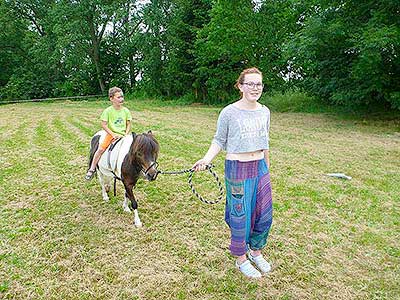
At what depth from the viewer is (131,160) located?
378cm

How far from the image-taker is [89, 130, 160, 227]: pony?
3.50 meters

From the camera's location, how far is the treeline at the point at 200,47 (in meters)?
11.0

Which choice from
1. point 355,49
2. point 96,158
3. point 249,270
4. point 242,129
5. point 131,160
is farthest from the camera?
point 355,49

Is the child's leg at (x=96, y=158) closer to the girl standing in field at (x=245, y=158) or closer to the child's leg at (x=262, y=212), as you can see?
the girl standing in field at (x=245, y=158)

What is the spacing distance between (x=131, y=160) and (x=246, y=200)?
1567mm

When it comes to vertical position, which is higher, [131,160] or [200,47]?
[200,47]

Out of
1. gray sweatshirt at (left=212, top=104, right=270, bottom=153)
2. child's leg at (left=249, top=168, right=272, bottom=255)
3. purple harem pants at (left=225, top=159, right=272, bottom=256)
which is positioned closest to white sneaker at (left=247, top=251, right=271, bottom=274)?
child's leg at (left=249, top=168, right=272, bottom=255)

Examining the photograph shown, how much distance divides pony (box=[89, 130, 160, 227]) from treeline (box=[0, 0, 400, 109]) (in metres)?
8.15

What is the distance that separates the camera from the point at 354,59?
11797 mm

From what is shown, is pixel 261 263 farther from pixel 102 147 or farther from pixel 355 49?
pixel 355 49

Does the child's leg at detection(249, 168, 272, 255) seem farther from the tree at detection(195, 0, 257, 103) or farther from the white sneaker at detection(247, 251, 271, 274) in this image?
the tree at detection(195, 0, 257, 103)

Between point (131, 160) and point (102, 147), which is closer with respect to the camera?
point (131, 160)

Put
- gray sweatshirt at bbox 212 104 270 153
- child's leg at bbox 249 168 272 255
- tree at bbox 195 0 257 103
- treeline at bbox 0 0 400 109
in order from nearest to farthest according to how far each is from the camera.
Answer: gray sweatshirt at bbox 212 104 270 153 < child's leg at bbox 249 168 272 255 < treeline at bbox 0 0 400 109 < tree at bbox 195 0 257 103

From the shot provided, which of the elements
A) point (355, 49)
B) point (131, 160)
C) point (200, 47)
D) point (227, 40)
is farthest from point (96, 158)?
point (200, 47)
